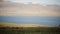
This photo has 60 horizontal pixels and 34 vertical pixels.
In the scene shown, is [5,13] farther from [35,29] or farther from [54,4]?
[54,4]

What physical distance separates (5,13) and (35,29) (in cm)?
31

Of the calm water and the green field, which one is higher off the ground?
the calm water

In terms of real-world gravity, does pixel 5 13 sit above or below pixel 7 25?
above

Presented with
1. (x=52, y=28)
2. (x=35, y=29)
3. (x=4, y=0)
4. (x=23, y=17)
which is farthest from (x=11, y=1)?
(x=52, y=28)

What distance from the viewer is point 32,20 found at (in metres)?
1.14

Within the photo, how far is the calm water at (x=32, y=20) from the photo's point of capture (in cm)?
113

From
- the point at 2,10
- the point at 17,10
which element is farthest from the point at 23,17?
the point at 2,10

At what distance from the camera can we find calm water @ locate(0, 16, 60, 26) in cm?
113

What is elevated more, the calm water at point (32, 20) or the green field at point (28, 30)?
the calm water at point (32, 20)

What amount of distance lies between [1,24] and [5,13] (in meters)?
0.10

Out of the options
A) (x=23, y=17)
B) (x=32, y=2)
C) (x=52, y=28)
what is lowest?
(x=52, y=28)

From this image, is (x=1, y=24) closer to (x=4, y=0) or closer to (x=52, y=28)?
(x=4, y=0)

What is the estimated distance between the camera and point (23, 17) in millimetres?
1144

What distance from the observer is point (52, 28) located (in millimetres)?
1118
